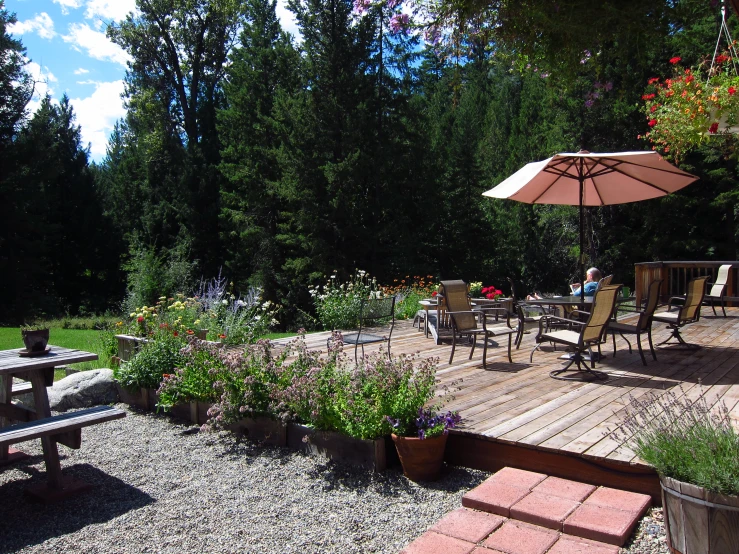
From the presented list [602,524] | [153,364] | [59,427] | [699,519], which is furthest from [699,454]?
[153,364]

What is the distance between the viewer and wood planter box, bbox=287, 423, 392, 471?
3582 millimetres

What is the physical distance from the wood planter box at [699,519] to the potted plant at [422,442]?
130cm

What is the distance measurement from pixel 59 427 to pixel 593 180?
228 inches

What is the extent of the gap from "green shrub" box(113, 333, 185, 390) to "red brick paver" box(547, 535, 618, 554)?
11.6 feet

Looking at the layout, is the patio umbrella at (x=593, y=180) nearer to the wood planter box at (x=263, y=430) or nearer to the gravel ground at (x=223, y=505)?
the wood planter box at (x=263, y=430)

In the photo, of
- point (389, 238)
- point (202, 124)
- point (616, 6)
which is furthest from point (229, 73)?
point (616, 6)

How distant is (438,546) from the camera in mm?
2527

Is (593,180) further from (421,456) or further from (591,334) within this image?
(421,456)

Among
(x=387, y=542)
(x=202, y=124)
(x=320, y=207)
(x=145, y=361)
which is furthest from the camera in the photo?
(x=202, y=124)

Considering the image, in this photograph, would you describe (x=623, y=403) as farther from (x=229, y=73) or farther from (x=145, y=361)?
(x=229, y=73)

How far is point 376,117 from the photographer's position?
2053 centimetres

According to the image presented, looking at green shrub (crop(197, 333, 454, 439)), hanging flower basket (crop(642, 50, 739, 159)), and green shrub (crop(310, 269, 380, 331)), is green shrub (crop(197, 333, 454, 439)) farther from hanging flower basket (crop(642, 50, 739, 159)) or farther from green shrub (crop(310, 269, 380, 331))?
green shrub (crop(310, 269, 380, 331))

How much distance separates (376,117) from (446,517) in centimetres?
1898

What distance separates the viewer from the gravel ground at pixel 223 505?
2793 mm
